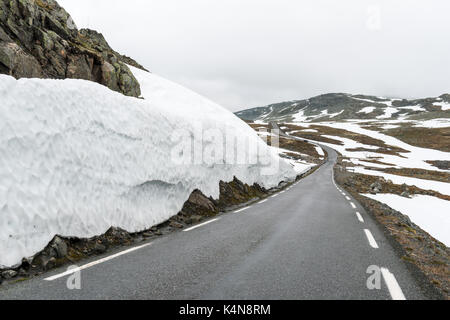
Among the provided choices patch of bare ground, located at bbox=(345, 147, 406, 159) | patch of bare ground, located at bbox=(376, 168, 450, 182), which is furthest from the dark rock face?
patch of bare ground, located at bbox=(345, 147, 406, 159)

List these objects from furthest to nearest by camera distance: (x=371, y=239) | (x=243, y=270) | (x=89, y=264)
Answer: (x=371, y=239) → (x=89, y=264) → (x=243, y=270)

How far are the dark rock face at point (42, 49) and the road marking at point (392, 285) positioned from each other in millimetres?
13708

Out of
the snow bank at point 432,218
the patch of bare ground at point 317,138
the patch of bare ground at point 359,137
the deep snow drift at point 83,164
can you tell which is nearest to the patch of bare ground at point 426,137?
the patch of bare ground at point 359,137

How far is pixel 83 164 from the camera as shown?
717 centimetres

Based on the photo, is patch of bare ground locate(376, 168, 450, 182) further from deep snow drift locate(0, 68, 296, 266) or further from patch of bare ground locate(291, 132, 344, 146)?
deep snow drift locate(0, 68, 296, 266)

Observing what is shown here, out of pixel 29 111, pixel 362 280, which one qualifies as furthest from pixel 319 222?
pixel 29 111

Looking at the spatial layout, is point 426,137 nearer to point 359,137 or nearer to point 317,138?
point 359,137

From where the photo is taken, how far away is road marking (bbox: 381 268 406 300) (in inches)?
164

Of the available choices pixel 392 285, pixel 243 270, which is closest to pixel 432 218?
pixel 392 285

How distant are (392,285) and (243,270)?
2.52m

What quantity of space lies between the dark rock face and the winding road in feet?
32.1

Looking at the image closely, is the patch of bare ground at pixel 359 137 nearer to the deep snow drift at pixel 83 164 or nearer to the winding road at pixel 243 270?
the deep snow drift at pixel 83 164
